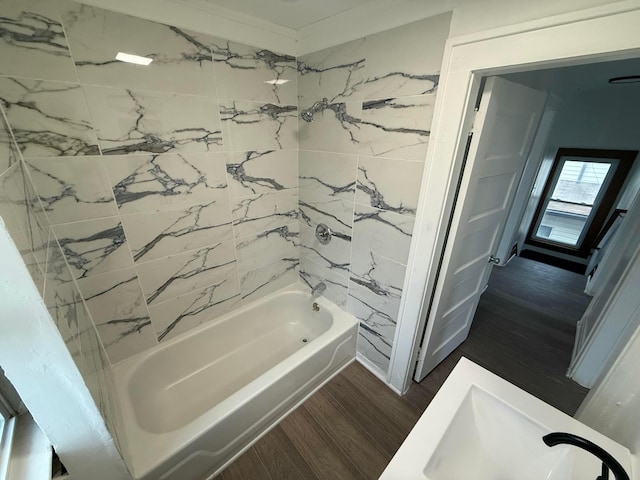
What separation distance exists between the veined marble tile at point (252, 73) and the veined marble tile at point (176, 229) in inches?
26.7

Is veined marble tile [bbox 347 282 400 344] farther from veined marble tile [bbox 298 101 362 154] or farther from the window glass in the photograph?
the window glass

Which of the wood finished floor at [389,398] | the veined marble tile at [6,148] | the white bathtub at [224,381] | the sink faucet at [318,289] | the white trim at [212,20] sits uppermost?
the white trim at [212,20]

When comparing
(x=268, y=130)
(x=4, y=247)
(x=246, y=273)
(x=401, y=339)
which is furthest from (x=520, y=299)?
(x=4, y=247)

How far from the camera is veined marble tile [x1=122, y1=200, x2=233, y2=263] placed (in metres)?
1.34

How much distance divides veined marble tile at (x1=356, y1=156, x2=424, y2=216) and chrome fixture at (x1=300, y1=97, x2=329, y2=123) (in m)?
0.43

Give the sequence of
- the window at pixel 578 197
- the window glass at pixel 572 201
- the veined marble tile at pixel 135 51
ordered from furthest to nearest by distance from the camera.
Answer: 1. the window glass at pixel 572 201
2. the window at pixel 578 197
3. the veined marble tile at pixel 135 51

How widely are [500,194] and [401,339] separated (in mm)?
1095

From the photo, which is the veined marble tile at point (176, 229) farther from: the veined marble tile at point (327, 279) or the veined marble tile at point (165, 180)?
the veined marble tile at point (327, 279)

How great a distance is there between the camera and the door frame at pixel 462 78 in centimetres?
71

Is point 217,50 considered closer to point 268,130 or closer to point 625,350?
point 268,130

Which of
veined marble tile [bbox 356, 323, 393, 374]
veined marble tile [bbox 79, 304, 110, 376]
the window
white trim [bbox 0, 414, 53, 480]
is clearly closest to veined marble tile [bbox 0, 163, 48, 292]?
veined marble tile [bbox 79, 304, 110, 376]

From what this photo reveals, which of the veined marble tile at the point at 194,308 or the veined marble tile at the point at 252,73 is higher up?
the veined marble tile at the point at 252,73

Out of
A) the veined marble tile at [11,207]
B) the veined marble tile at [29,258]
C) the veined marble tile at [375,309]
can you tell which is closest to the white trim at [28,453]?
the veined marble tile at [29,258]

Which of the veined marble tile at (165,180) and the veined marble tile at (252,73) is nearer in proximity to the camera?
the veined marble tile at (165,180)
